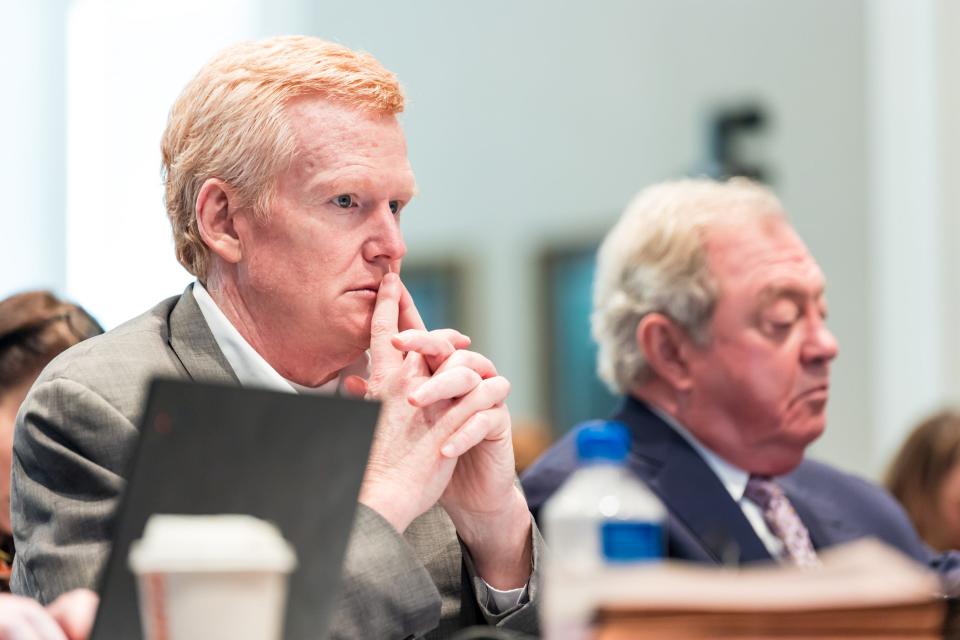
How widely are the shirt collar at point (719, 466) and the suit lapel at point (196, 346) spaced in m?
1.16

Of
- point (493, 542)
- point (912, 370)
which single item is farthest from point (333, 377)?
point (912, 370)

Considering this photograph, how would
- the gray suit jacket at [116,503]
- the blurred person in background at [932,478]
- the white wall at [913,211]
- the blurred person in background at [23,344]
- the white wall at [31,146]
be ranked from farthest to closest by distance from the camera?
the white wall at [913,211], the white wall at [31,146], the blurred person in background at [932,478], the blurred person in background at [23,344], the gray suit jacket at [116,503]

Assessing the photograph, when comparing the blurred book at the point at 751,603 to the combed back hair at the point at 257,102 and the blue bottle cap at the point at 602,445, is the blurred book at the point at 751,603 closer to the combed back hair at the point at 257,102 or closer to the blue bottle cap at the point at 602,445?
the blue bottle cap at the point at 602,445

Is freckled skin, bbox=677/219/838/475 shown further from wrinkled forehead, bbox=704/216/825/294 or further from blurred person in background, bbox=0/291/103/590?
blurred person in background, bbox=0/291/103/590

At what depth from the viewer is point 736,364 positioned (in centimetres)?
283

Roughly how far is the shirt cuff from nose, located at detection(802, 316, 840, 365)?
3.83ft

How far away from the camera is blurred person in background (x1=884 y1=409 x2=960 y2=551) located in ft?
11.4

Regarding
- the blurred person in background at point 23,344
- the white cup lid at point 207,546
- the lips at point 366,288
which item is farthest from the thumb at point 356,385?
the white cup lid at point 207,546

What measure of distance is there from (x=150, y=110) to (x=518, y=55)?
2.46 metres

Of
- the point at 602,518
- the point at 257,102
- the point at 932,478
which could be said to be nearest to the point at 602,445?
the point at 602,518

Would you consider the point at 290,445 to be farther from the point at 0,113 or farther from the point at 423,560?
the point at 0,113

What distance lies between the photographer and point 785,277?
9.30 feet

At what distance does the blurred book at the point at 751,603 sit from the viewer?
103 cm

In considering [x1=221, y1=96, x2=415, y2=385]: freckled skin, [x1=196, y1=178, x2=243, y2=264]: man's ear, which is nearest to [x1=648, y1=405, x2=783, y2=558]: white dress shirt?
[x1=221, y1=96, x2=415, y2=385]: freckled skin
